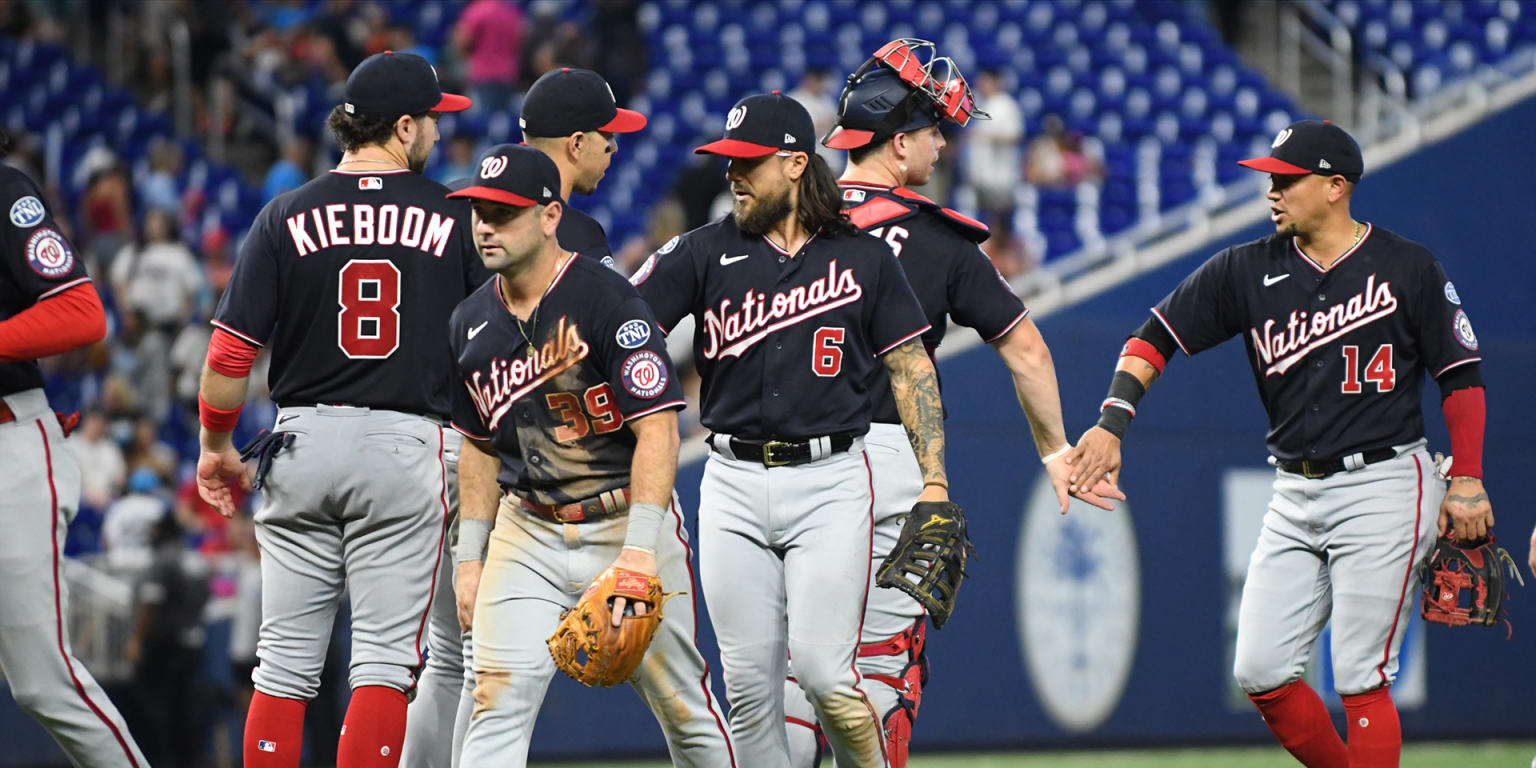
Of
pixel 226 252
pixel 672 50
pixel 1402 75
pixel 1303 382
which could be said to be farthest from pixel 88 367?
pixel 1402 75

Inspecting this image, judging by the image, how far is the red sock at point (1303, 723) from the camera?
611cm

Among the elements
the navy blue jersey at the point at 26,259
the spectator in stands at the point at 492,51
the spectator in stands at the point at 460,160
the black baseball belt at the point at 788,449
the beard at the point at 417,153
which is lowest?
the black baseball belt at the point at 788,449

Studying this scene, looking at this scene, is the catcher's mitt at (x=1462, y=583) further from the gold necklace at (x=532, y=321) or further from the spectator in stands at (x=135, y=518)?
the spectator in stands at (x=135, y=518)

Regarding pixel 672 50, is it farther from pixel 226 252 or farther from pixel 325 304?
pixel 325 304

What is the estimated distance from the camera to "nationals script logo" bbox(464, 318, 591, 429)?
16.1 feet

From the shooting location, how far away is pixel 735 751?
207 inches

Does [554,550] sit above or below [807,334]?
below

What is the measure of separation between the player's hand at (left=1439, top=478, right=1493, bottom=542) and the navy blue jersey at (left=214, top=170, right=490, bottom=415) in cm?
319

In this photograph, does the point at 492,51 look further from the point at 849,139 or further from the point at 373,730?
the point at 373,730

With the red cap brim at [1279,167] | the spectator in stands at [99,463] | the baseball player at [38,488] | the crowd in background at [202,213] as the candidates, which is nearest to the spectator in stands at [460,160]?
the crowd in background at [202,213]

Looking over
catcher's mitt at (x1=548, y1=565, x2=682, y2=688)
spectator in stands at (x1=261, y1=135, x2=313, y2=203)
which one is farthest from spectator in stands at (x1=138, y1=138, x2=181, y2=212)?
catcher's mitt at (x1=548, y1=565, x2=682, y2=688)

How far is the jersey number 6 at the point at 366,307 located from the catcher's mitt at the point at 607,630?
3.72 ft

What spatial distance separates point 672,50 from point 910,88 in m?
10.2

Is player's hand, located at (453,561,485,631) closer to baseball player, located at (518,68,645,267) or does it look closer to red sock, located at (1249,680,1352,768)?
baseball player, located at (518,68,645,267)
